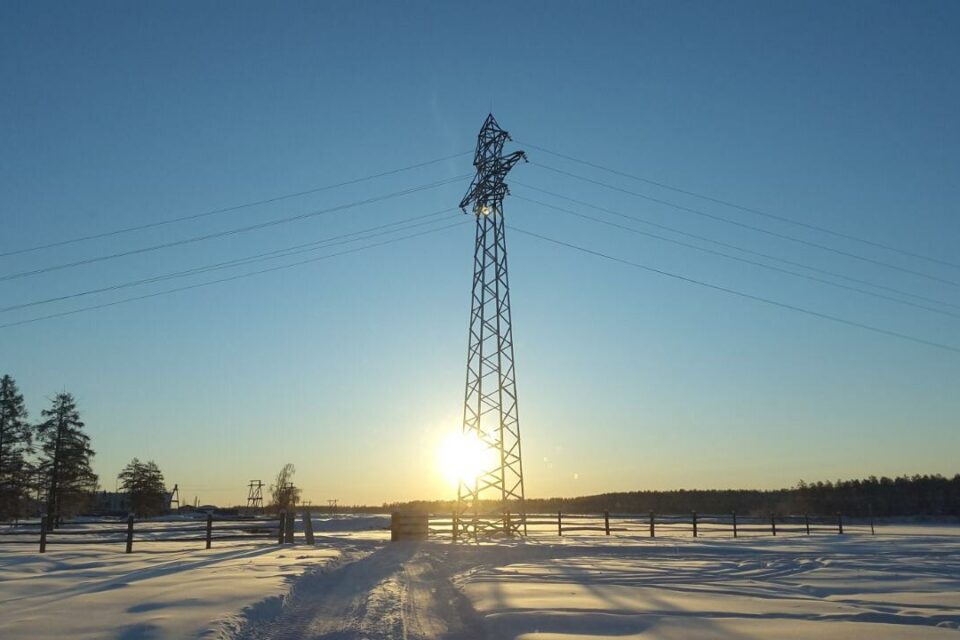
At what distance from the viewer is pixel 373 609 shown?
39.2ft

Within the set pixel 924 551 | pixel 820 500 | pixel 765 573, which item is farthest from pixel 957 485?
pixel 765 573

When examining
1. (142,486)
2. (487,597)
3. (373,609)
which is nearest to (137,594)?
(373,609)

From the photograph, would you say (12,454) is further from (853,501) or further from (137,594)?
(853,501)

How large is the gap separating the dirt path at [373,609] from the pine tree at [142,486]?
68.9 metres

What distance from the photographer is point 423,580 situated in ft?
54.5

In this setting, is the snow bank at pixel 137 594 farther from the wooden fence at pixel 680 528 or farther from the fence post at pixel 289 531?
the wooden fence at pixel 680 528

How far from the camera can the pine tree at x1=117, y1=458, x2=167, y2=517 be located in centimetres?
7856

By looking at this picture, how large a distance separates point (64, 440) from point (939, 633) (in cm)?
6280

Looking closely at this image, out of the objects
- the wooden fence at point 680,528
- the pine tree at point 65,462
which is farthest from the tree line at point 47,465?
the wooden fence at point 680,528

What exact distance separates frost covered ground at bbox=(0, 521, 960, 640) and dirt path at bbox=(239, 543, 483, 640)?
0.03 meters

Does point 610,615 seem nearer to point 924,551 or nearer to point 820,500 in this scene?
point 924,551

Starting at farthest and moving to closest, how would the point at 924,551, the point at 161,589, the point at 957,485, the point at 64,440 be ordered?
1. the point at 957,485
2. the point at 64,440
3. the point at 924,551
4. the point at 161,589

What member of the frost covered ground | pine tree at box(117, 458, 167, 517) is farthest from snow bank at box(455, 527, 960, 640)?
pine tree at box(117, 458, 167, 517)

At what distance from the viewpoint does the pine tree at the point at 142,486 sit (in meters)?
78.6
